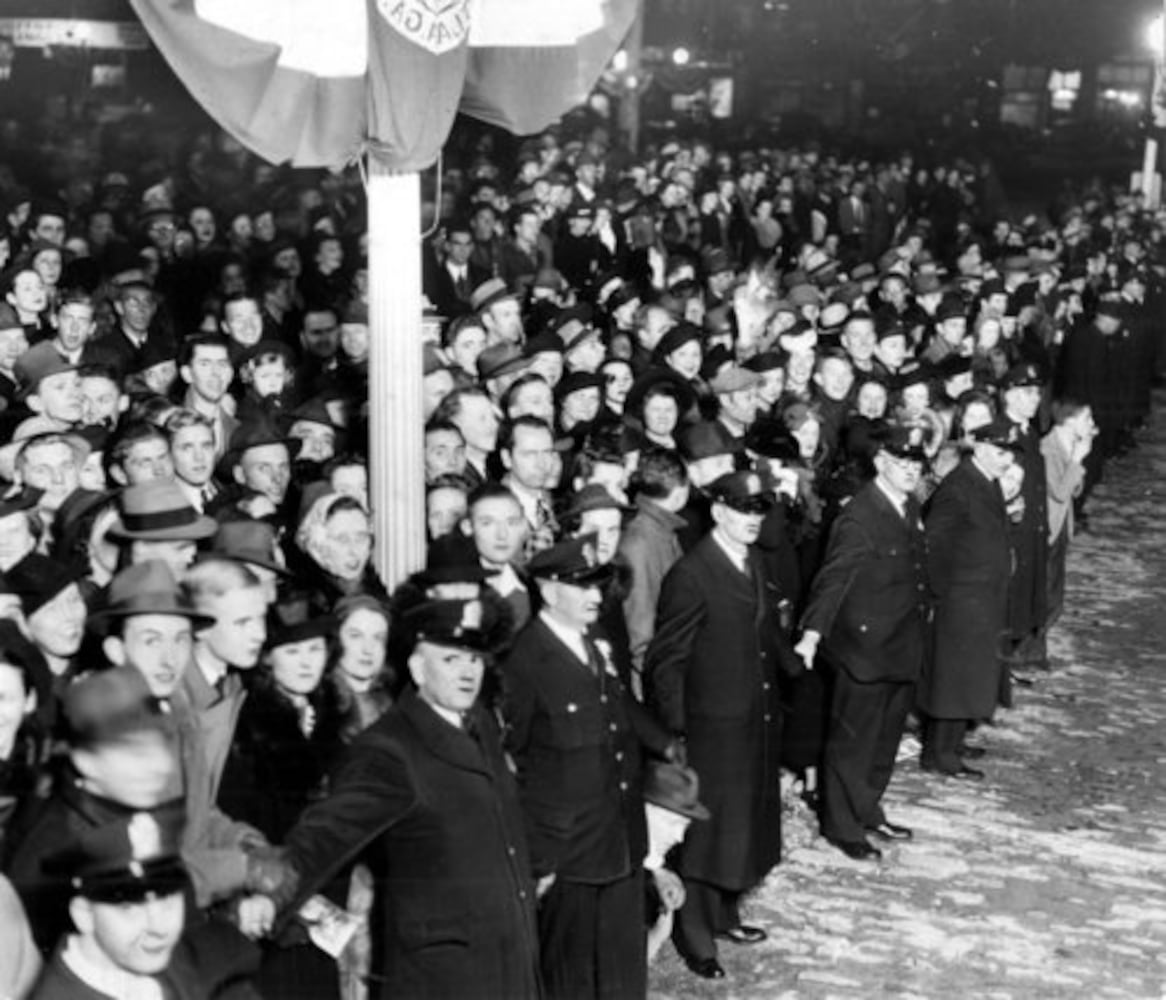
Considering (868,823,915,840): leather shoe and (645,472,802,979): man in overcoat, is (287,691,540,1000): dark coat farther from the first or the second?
(868,823,915,840): leather shoe

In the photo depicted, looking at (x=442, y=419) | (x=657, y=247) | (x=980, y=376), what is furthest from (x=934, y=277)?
(x=442, y=419)

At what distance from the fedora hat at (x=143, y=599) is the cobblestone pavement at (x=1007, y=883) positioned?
8.75ft

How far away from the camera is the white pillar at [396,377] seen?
6133 mm

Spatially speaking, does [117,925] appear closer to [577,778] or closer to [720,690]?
[577,778]

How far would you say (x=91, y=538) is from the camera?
6.02m

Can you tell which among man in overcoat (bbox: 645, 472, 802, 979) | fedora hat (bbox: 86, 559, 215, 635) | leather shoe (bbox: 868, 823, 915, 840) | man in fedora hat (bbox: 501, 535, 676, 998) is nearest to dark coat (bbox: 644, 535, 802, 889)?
man in overcoat (bbox: 645, 472, 802, 979)

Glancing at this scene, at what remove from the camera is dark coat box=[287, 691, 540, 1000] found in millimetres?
4574

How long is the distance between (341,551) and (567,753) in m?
1.02

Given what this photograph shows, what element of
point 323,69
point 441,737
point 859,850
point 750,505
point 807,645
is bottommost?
point 859,850

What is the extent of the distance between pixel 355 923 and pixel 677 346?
231 inches

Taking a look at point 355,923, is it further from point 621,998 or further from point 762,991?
point 762,991

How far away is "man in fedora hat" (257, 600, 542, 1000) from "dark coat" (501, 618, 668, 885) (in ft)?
2.23

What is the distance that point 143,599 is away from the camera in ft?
15.5

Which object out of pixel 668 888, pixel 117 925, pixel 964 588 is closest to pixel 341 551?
pixel 668 888
